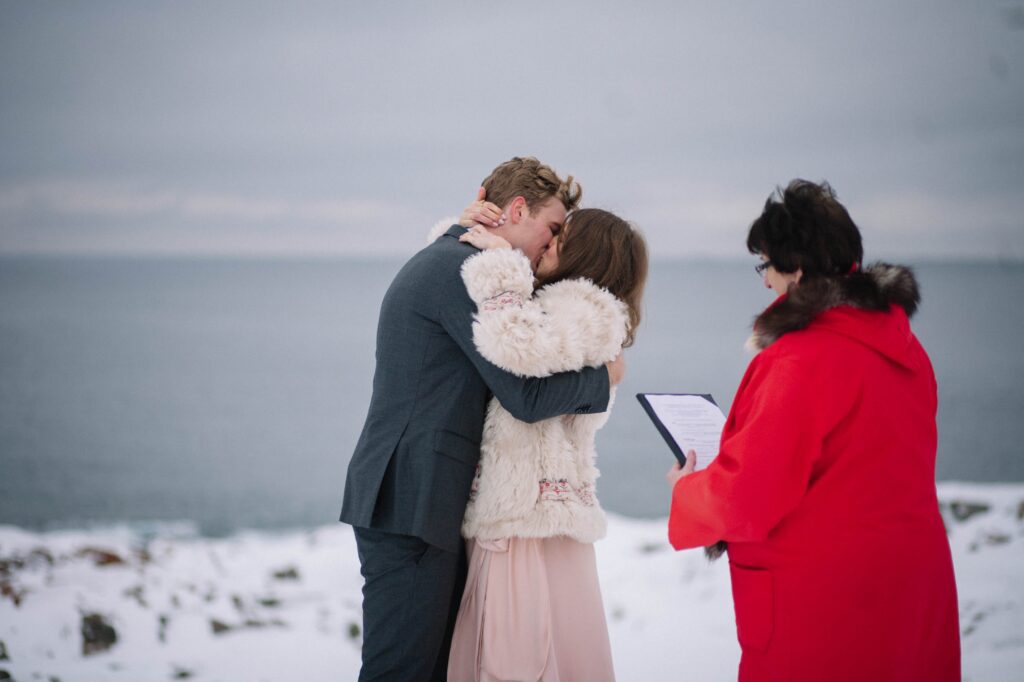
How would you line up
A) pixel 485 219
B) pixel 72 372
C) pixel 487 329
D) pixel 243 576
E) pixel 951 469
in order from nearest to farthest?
pixel 487 329, pixel 485 219, pixel 243 576, pixel 951 469, pixel 72 372

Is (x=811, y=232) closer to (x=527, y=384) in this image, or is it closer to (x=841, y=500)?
(x=841, y=500)

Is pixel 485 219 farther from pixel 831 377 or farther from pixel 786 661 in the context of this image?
pixel 786 661

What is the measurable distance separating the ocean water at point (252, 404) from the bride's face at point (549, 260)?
0.61 m

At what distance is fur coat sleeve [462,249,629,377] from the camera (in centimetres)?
208

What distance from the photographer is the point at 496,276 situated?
217 centimetres

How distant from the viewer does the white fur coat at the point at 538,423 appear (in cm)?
210

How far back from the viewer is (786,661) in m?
1.90

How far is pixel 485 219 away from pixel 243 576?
3.70 metres

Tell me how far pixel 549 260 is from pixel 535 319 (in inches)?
15.8

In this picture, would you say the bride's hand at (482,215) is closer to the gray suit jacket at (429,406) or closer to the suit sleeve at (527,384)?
the gray suit jacket at (429,406)

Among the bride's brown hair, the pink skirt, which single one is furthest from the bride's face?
the pink skirt

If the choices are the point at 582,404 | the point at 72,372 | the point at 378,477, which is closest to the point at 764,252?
the point at 582,404

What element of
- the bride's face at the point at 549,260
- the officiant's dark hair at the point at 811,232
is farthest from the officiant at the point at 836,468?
the bride's face at the point at 549,260

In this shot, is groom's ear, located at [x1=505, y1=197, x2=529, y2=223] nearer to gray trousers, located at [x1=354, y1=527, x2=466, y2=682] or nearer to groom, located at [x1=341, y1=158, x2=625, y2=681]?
groom, located at [x1=341, y1=158, x2=625, y2=681]
